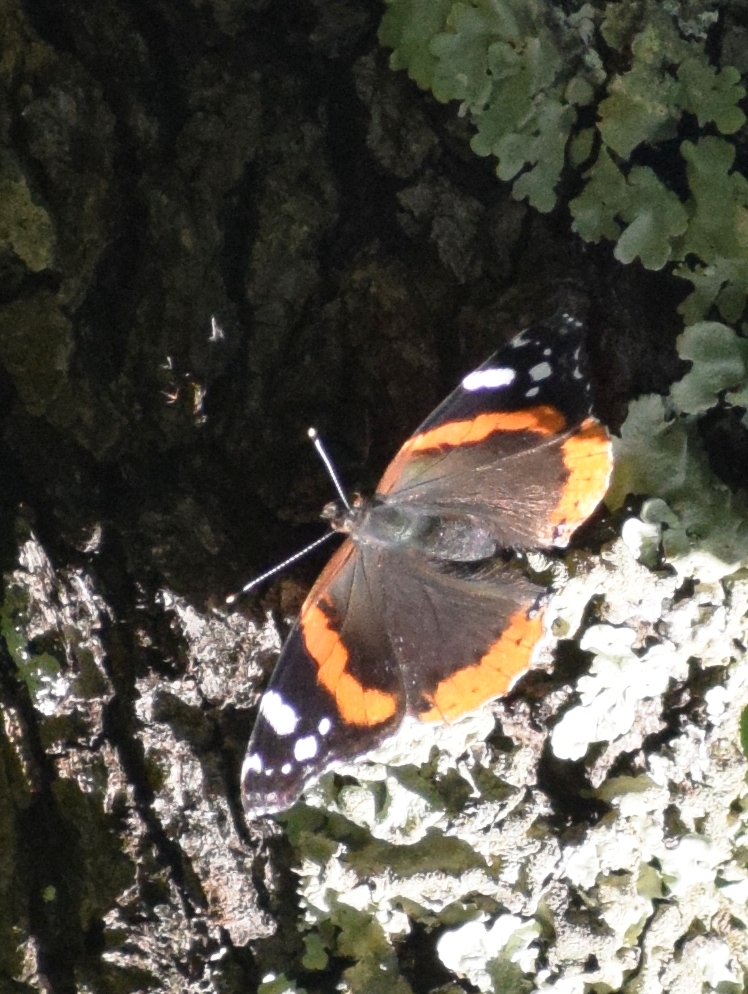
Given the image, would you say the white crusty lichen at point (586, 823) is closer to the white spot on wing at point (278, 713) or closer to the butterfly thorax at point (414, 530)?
the white spot on wing at point (278, 713)

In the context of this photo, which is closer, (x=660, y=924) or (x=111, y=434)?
(x=111, y=434)

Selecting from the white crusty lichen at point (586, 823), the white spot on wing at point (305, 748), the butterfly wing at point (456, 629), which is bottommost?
the white crusty lichen at point (586, 823)

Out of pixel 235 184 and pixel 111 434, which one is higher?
→ pixel 235 184

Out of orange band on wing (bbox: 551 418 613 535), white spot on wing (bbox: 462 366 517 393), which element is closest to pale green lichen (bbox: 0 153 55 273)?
white spot on wing (bbox: 462 366 517 393)

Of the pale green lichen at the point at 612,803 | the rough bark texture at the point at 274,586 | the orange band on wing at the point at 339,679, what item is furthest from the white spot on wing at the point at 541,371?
the orange band on wing at the point at 339,679

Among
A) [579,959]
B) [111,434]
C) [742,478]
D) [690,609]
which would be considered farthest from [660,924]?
[111,434]

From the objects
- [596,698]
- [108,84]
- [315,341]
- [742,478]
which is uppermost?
[108,84]

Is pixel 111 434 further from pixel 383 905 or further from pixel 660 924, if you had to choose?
pixel 660 924

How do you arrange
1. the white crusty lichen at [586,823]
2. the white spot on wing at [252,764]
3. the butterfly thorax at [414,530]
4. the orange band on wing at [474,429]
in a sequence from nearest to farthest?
the white spot on wing at [252,764] < the white crusty lichen at [586,823] < the orange band on wing at [474,429] < the butterfly thorax at [414,530]
